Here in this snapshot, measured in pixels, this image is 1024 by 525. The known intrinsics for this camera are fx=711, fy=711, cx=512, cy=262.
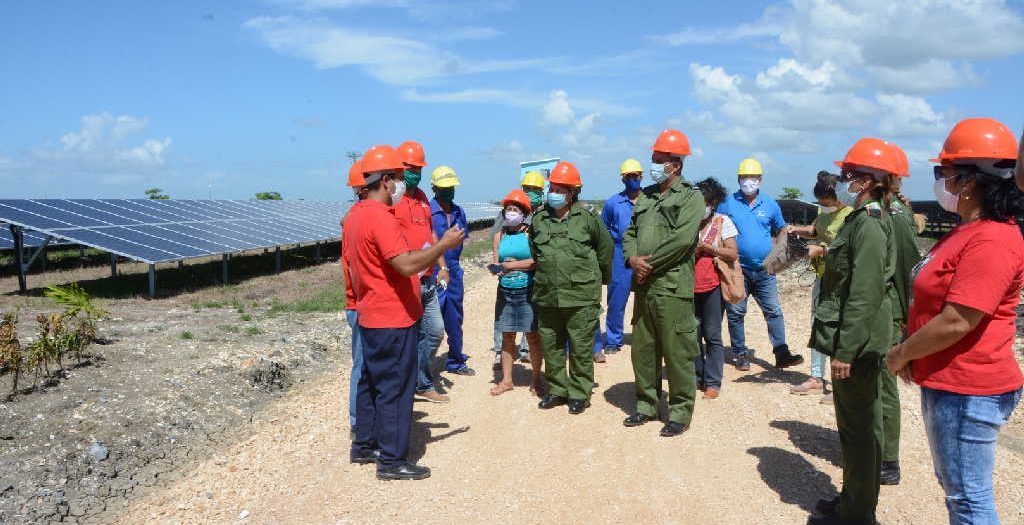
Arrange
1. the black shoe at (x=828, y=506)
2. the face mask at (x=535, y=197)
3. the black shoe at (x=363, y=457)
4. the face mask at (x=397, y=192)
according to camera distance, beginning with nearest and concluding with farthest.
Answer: the black shoe at (x=828, y=506), the face mask at (x=397, y=192), the black shoe at (x=363, y=457), the face mask at (x=535, y=197)

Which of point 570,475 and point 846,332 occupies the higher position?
point 846,332

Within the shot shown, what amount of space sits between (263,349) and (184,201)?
1491 cm

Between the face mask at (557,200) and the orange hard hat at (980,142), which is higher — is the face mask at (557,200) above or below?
below

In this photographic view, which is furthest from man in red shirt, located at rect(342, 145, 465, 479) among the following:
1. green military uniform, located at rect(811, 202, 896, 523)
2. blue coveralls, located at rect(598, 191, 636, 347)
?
blue coveralls, located at rect(598, 191, 636, 347)

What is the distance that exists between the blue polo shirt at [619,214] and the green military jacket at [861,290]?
372 centimetres

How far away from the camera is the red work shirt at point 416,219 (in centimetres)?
476

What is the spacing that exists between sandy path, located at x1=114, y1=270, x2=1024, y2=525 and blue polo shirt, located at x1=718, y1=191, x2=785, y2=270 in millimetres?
1258

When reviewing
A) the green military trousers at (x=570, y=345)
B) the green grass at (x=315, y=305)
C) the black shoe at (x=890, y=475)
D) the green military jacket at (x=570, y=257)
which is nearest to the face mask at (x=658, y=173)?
the green military jacket at (x=570, y=257)

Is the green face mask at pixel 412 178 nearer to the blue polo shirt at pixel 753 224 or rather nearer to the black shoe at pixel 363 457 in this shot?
the black shoe at pixel 363 457

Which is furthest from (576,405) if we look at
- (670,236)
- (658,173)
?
(658,173)

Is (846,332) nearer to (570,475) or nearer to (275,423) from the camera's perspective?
(570,475)

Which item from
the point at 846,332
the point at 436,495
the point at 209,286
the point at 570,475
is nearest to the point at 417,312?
the point at 436,495

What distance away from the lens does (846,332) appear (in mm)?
3354

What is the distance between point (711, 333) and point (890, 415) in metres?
1.94
